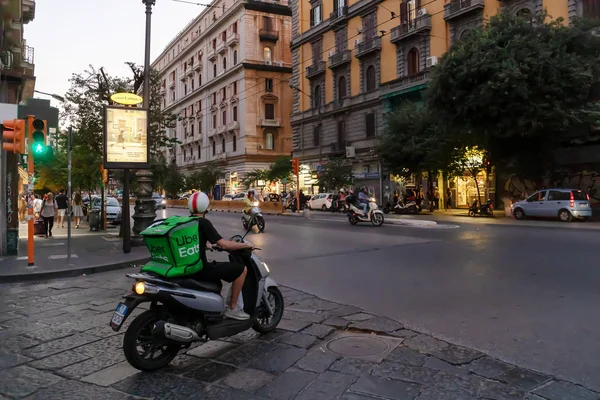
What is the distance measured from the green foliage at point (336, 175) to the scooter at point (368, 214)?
61.8 feet

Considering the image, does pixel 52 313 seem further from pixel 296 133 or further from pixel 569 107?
pixel 296 133

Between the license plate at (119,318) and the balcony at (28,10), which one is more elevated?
the balcony at (28,10)

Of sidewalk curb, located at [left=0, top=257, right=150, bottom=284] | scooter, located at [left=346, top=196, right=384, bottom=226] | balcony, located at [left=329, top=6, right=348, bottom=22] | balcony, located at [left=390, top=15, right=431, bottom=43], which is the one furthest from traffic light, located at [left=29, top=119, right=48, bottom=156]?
balcony, located at [left=329, top=6, right=348, bottom=22]

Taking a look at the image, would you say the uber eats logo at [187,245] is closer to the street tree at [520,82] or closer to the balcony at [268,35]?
the street tree at [520,82]

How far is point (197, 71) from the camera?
73688mm

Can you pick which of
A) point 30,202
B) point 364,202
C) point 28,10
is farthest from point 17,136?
point 28,10

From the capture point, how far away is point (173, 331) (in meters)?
4.00

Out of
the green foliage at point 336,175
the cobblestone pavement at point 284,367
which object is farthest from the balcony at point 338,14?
the cobblestone pavement at point 284,367

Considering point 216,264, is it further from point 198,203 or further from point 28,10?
point 28,10

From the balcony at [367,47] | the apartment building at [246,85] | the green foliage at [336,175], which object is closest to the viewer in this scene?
the green foliage at [336,175]

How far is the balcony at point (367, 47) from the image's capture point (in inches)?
1526

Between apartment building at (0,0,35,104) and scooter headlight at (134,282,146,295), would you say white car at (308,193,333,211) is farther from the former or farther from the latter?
scooter headlight at (134,282,146,295)

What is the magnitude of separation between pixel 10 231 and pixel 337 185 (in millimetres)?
28867

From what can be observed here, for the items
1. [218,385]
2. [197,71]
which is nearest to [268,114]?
[197,71]
